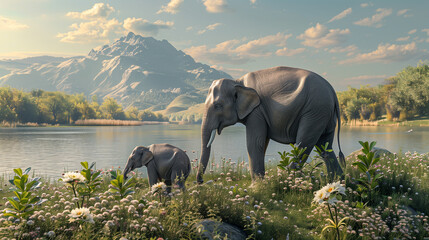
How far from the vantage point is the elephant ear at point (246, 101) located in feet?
22.6

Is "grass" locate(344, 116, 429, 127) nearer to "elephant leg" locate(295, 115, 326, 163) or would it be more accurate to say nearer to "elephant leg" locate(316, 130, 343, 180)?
"elephant leg" locate(316, 130, 343, 180)

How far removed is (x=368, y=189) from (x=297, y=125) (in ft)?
6.42

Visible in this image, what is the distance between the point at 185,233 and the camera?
4.20m

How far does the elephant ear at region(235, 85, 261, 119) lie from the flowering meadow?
1.50 meters

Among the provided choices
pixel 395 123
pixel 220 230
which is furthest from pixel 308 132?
pixel 395 123

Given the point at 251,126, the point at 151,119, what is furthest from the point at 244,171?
the point at 151,119

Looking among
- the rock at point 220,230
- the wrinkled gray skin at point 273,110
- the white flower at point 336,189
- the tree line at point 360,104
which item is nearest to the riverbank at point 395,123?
the tree line at point 360,104

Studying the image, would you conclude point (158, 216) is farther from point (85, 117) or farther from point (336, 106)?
point (85, 117)

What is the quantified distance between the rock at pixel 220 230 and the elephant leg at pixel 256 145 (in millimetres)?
2474

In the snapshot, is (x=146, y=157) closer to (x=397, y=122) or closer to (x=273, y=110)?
(x=273, y=110)

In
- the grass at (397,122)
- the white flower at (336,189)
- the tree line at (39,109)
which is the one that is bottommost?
the grass at (397,122)

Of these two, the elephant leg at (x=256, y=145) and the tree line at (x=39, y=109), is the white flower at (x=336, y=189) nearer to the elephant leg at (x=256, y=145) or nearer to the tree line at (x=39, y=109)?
the elephant leg at (x=256, y=145)

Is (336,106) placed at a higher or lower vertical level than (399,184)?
higher

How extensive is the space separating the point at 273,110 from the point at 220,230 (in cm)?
339
